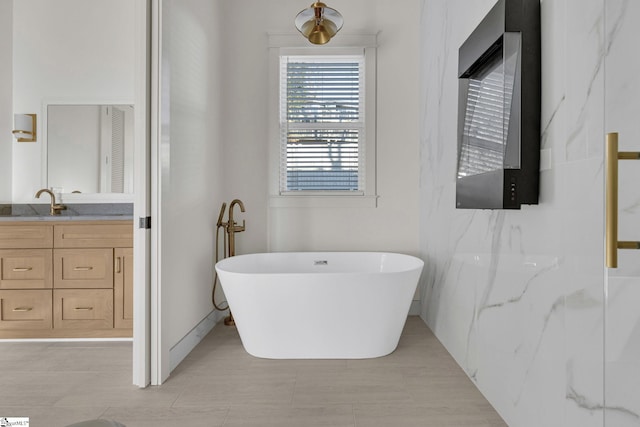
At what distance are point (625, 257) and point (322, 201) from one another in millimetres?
2642

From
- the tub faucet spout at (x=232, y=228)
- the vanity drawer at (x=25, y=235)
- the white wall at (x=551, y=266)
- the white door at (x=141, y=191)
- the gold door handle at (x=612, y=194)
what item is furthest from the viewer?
the tub faucet spout at (x=232, y=228)

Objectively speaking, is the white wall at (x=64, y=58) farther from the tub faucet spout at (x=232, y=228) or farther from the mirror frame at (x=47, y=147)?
the tub faucet spout at (x=232, y=228)

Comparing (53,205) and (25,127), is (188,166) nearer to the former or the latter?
(53,205)

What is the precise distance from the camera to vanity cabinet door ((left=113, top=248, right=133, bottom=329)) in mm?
2779

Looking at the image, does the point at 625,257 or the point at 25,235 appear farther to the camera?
the point at 25,235

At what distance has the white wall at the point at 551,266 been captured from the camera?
115 cm

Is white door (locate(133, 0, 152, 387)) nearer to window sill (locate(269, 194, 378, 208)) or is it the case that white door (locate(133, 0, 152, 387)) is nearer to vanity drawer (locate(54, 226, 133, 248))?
vanity drawer (locate(54, 226, 133, 248))

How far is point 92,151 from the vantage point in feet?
10.8

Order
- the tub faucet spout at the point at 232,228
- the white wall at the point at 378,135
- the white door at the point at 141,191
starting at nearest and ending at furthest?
the white door at the point at 141,191
the tub faucet spout at the point at 232,228
the white wall at the point at 378,135

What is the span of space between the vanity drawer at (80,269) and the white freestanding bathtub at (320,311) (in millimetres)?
911

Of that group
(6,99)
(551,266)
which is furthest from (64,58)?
(551,266)

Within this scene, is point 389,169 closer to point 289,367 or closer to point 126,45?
point 289,367

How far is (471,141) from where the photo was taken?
2.06 meters

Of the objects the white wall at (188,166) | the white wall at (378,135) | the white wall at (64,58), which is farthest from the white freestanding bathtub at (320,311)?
the white wall at (64,58)
